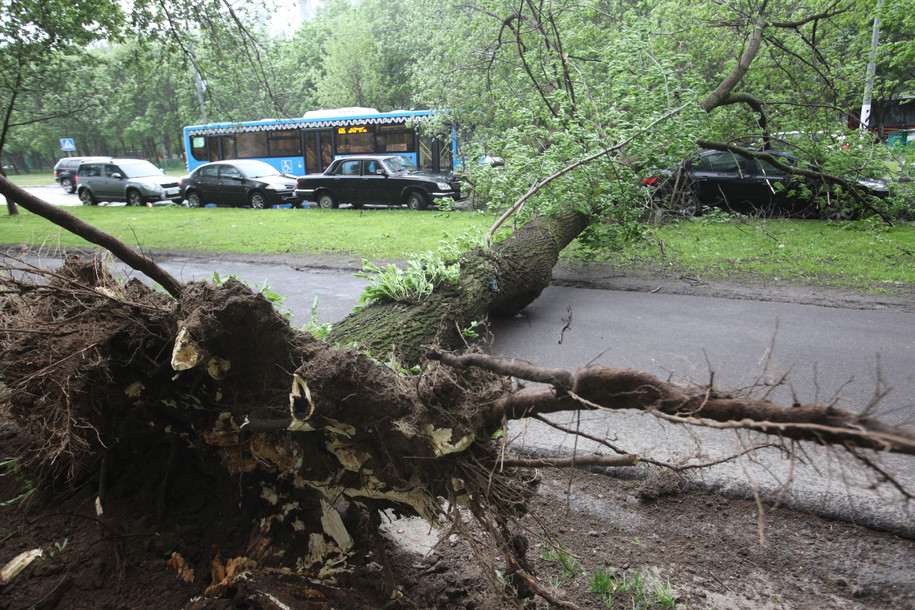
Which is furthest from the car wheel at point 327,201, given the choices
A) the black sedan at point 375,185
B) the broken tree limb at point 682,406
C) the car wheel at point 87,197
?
the broken tree limb at point 682,406

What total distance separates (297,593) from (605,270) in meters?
7.24

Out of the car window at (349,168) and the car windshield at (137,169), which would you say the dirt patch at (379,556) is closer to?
the car window at (349,168)

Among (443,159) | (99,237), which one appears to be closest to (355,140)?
(443,159)

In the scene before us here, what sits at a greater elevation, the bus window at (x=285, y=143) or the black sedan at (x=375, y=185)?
the bus window at (x=285, y=143)

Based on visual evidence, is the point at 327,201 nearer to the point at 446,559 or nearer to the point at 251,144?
the point at 251,144

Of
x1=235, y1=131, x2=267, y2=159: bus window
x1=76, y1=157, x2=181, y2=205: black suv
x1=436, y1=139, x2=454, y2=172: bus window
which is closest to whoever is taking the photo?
x1=436, y1=139, x2=454, y2=172: bus window

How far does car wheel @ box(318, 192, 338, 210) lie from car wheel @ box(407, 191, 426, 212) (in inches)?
101

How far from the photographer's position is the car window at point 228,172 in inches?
746

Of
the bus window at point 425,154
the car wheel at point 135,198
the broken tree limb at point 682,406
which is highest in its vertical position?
the bus window at point 425,154

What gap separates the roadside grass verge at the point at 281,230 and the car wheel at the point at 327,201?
3.46 ft

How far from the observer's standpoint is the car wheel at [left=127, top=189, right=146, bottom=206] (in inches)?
852

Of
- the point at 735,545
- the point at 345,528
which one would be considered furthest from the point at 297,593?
the point at 735,545

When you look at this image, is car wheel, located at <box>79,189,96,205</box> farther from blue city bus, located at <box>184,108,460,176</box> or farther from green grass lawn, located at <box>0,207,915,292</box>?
green grass lawn, located at <box>0,207,915,292</box>

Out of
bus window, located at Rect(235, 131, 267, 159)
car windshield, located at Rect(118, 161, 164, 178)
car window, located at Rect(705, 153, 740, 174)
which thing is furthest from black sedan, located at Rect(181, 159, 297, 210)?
car window, located at Rect(705, 153, 740, 174)
